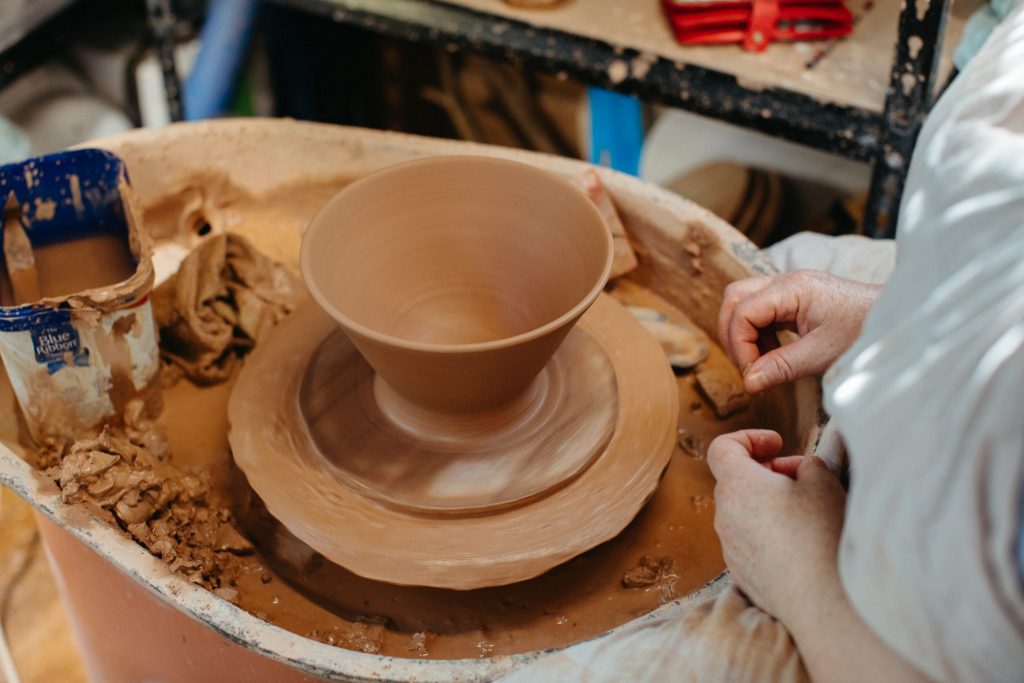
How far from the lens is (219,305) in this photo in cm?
187

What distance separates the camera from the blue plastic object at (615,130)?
2969mm

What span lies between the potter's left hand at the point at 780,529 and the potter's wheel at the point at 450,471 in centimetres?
25

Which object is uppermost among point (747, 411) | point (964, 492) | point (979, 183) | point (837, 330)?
point (979, 183)

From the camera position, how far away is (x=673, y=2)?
99.1 inches

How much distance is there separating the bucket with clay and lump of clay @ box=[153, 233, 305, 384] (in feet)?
0.27

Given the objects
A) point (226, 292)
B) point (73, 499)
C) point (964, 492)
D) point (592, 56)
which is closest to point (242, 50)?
point (592, 56)

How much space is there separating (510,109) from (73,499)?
2408mm

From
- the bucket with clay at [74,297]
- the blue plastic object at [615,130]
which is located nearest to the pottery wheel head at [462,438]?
the bucket with clay at [74,297]

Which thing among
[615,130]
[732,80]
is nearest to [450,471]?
[732,80]

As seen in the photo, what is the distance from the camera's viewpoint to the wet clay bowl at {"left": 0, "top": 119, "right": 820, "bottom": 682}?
1.28m

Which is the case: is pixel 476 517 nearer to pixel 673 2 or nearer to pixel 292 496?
pixel 292 496

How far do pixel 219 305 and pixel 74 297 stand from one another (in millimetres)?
346

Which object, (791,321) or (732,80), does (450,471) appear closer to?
(791,321)

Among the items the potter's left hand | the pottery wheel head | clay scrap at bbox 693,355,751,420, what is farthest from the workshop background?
the potter's left hand
